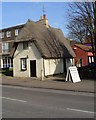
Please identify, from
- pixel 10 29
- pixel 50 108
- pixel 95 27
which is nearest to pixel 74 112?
pixel 50 108

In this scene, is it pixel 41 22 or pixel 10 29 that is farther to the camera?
pixel 10 29

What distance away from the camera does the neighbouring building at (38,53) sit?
32.6 metres

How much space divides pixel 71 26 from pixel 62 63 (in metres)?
5.36

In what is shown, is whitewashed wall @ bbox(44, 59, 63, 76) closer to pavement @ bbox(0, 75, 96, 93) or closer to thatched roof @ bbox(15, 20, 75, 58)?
thatched roof @ bbox(15, 20, 75, 58)

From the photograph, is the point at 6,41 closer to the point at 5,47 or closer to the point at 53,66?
the point at 5,47

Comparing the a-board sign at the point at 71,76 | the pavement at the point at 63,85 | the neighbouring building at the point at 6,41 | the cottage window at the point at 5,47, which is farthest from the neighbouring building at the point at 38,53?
the cottage window at the point at 5,47

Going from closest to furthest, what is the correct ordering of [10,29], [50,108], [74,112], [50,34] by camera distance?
[74,112] → [50,108] → [50,34] → [10,29]

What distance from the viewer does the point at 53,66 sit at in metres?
34.9

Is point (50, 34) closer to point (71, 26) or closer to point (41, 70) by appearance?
point (71, 26)

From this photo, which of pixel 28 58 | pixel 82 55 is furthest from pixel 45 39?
pixel 82 55

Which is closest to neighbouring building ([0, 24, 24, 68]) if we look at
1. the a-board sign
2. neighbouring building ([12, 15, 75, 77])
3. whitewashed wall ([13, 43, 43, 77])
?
neighbouring building ([12, 15, 75, 77])

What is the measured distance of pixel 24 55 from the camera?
34.2 meters

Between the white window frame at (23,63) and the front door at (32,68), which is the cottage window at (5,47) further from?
the front door at (32,68)

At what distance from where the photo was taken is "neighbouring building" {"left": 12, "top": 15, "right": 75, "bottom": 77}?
32.6 m
